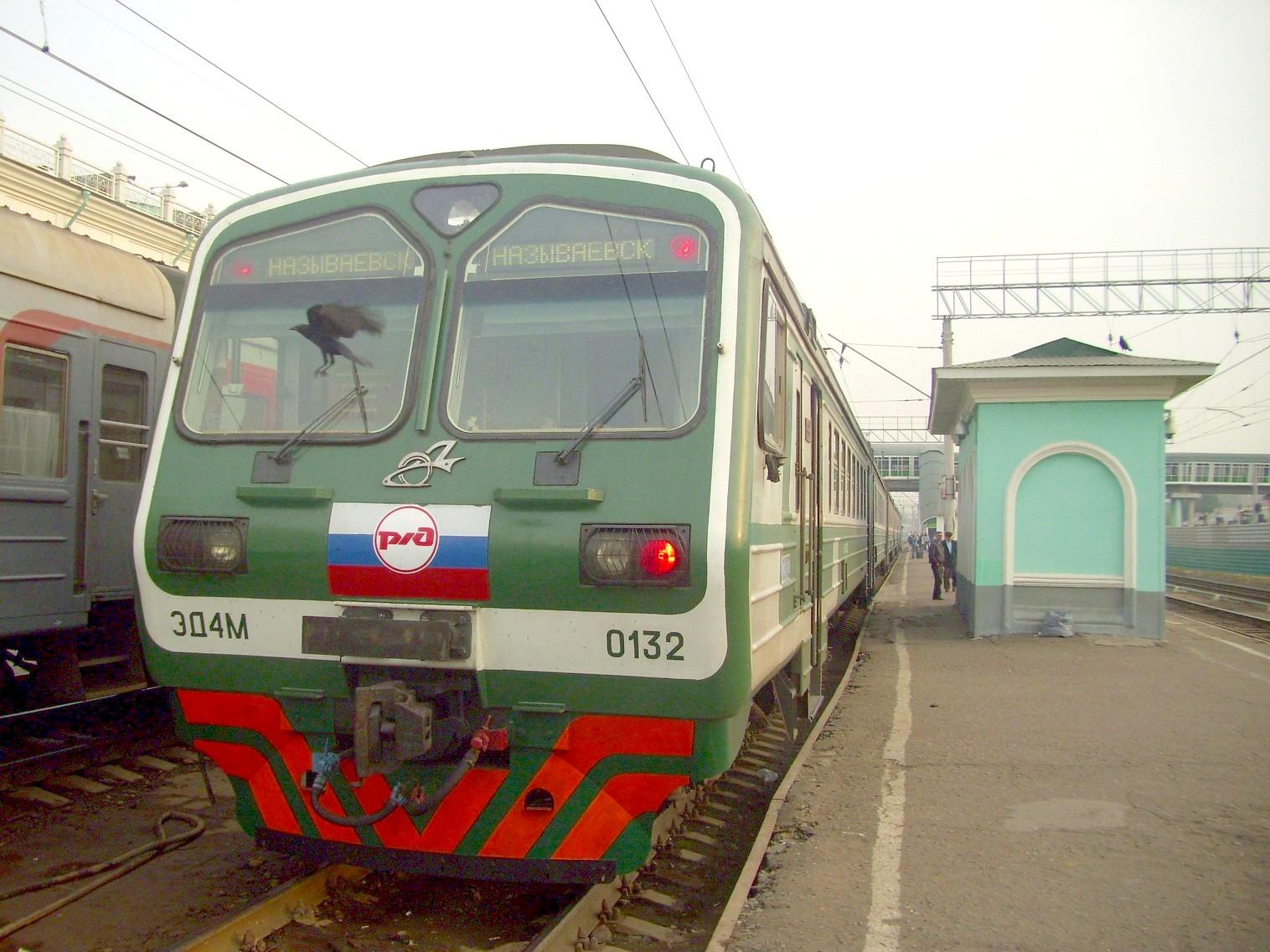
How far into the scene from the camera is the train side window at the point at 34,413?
6.64m

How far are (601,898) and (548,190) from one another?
290 cm

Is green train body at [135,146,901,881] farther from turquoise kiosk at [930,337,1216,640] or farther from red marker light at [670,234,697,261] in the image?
turquoise kiosk at [930,337,1216,640]

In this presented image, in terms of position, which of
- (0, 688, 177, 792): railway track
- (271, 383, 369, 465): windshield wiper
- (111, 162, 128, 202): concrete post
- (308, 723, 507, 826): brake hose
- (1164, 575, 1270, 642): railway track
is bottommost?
(1164, 575, 1270, 642): railway track

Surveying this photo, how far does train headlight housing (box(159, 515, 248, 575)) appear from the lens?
4246 millimetres

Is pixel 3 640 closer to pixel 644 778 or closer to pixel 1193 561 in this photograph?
pixel 644 778

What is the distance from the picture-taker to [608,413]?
4.15m

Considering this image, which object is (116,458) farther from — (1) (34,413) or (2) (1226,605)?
(2) (1226,605)

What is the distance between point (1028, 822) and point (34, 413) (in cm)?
638

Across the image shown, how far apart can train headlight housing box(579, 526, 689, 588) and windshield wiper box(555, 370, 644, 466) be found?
311 mm

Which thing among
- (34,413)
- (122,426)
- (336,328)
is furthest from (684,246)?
(122,426)

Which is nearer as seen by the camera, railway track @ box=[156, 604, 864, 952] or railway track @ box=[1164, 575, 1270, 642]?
railway track @ box=[156, 604, 864, 952]

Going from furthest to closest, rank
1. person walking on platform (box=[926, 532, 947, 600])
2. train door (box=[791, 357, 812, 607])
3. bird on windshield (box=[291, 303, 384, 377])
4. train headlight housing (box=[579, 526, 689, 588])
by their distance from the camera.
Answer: person walking on platform (box=[926, 532, 947, 600]), train door (box=[791, 357, 812, 607]), bird on windshield (box=[291, 303, 384, 377]), train headlight housing (box=[579, 526, 689, 588])

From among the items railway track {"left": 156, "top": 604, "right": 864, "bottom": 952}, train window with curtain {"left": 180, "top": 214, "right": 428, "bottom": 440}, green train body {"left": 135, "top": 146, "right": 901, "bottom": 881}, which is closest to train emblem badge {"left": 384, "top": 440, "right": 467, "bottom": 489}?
green train body {"left": 135, "top": 146, "right": 901, "bottom": 881}

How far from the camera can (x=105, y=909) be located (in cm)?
469
